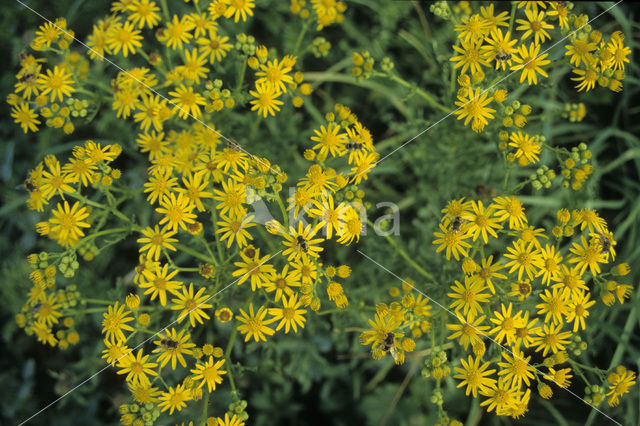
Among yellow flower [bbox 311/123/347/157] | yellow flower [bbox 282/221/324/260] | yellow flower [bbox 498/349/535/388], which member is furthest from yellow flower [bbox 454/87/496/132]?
yellow flower [bbox 498/349/535/388]

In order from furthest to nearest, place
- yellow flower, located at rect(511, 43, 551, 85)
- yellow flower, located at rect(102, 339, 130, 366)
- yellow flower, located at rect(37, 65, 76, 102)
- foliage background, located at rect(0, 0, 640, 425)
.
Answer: foliage background, located at rect(0, 0, 640, 425), yellow flower, located at rect(37, 65, 76, 102), yellow flower, located at rect(511, 43, 551, 85), yellow flower, located at rect(102, 339, 130, 366)

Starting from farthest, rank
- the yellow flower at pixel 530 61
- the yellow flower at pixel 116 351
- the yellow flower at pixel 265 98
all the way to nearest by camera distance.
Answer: the yellow flower at pixel 265 98 < the yellow flower at pixel 530 61 < the yellow flower at pixel 116 351

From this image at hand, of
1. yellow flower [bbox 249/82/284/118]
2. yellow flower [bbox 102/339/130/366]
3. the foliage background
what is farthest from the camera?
the foliage background

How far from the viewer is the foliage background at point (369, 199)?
14.2 feet

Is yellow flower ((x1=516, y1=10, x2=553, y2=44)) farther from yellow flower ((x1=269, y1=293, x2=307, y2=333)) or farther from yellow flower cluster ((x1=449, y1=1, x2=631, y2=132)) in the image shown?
yellow flower ((x1=269, y1=293, x2=307, y2=333))

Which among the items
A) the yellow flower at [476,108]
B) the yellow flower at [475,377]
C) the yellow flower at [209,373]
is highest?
the yellow flower at [476,108]

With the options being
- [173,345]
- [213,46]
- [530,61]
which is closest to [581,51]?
[530,61]

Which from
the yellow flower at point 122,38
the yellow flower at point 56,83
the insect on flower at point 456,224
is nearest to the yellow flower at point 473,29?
the insect on flower at point 456,224

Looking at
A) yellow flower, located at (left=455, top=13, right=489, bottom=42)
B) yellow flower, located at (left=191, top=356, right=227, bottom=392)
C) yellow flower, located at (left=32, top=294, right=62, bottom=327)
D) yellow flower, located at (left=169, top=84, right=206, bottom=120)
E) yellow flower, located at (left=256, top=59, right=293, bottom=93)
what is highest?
yellow flower, located at (left=455, top=13, right=489, bottom=42)

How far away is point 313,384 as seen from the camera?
16.9ft

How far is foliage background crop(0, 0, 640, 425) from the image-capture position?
4328mm

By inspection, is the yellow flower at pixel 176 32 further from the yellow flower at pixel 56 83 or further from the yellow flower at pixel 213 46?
the yellow flower at pixel 56 83

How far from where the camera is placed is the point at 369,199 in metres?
4.91

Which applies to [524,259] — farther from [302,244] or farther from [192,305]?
[192,305]
